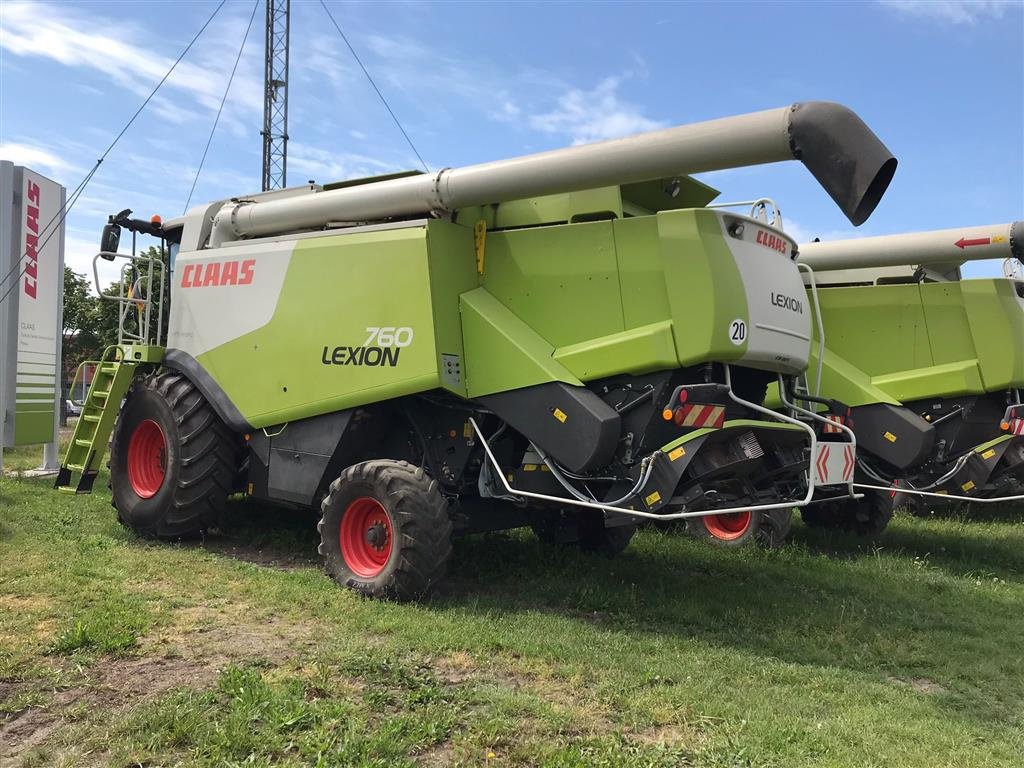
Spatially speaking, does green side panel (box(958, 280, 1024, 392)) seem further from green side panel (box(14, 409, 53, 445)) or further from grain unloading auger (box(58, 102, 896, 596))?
green side panel (box(14, 409, 53, 445))

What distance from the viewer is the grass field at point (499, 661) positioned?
10.8 feet

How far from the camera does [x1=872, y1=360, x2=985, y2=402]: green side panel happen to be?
7566 mm

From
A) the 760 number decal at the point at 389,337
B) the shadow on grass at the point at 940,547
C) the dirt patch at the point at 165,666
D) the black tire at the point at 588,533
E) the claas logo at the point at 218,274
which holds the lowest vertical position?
the shadow on grass at the point at 940,547

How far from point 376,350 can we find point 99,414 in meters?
3.51

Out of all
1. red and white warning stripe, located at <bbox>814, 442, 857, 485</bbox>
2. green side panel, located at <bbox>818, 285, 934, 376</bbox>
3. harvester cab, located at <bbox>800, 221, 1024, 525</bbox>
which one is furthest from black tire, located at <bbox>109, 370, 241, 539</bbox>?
green side panel, located at <bbox>818, 285, 934, 376</bbox>

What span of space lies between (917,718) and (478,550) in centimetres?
376

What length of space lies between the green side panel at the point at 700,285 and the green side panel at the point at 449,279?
1.40 meters

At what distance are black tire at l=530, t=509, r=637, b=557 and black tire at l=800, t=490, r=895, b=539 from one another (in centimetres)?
272

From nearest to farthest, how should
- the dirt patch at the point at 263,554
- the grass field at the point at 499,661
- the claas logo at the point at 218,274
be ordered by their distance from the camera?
the grass field at the point at 499,661 < the dirt patch at the point at 263,554 < the claas logo at the point at 218,274

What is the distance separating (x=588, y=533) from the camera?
22.7 ft

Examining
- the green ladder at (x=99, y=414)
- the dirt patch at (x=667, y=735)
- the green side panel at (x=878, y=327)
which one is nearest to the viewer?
the dirt patch at (x=667, y=735)

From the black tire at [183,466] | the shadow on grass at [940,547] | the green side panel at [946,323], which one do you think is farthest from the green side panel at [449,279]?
Answer: the green side panel at [946,323]

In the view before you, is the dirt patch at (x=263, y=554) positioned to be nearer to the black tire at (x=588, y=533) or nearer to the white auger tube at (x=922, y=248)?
the black tire at (x=588, y=533)

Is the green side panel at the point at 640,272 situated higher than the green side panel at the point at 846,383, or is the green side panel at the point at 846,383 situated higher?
the green side panel at the point at 640,272
